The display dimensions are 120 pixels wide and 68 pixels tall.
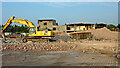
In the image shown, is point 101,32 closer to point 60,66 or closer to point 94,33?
point 94,33

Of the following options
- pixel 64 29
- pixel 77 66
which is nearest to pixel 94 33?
pixel 64 29

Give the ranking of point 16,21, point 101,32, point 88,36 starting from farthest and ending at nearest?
point 101,32 → point 88,36 → point 16,21

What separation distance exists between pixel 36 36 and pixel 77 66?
40.7ft

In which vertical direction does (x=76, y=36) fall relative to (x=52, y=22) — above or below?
below

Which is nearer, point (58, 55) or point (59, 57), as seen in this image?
point (59, 57)

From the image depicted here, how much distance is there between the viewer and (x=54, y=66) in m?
5.05

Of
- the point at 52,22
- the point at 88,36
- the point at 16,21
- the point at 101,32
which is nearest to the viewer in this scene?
the point at 16,21

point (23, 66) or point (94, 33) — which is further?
point (94, 33)

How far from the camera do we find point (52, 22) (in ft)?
139

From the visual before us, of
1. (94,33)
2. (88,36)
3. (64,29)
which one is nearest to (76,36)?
(88,36)

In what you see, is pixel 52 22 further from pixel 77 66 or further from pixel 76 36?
pixel 77 66

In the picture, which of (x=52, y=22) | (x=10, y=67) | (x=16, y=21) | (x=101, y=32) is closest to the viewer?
(x=10, y=67)

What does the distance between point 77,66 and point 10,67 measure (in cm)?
234

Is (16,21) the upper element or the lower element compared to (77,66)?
upper
